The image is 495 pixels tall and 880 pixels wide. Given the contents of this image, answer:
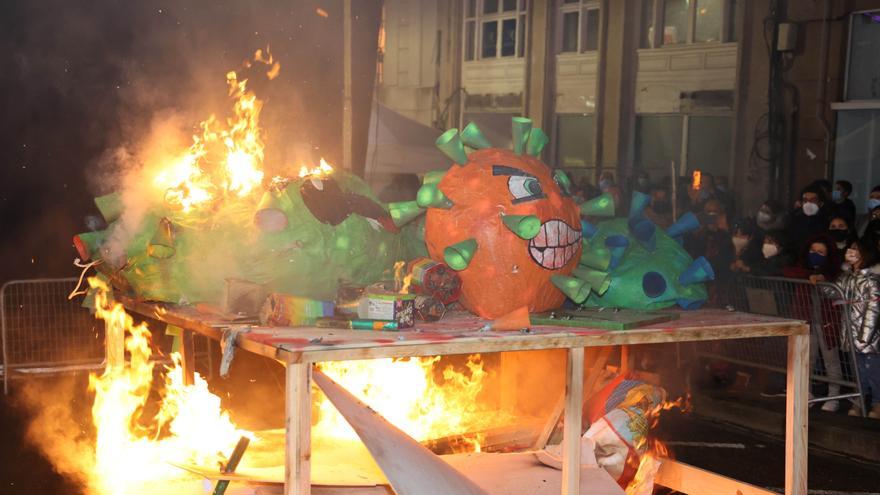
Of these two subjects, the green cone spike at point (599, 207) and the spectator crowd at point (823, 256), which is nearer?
the green cone spike at point (599, 207)

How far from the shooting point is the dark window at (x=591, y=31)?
60.3 feet

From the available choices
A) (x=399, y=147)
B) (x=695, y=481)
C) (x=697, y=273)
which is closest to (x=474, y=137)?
(x=697, y=273)

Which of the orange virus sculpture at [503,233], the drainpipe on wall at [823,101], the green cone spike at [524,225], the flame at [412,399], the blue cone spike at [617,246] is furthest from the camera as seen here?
the drainpipe on wall at [823,101]

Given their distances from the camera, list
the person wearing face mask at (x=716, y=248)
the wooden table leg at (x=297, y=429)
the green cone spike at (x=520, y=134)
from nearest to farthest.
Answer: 1. the wooden table leg at (x=297, y=429)
2. the green cone spike at (x=520, y=134)
3. the person wearing face mask at (x=716, y=248)

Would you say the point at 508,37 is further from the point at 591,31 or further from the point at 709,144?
the point at 709,144

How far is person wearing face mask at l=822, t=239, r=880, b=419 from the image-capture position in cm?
715

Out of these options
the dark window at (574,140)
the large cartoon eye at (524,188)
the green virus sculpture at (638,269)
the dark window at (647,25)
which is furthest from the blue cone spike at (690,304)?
the dark window at (574,140)

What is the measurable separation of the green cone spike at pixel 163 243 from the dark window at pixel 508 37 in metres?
16.4

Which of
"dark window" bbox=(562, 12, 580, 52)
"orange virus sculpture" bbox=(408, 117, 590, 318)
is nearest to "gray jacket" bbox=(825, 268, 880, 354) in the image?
"orange virus sculpture" bbox=(408, 117, 590, 318)

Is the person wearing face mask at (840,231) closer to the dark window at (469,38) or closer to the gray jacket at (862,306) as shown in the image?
the gray jacket at (862,306)

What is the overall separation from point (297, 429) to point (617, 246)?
80.3 inches

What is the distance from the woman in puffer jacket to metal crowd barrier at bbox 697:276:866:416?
A: 0.14 ft

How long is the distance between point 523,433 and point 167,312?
7.04 ft

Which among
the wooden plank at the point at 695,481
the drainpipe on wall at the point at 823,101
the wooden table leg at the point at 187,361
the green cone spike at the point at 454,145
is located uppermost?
the drainpipe on wall at the point at 823,101
